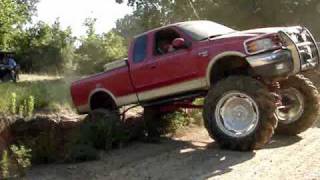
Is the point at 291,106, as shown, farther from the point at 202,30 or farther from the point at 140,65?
the point at 140,65

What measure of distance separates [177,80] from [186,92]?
0.90 feet

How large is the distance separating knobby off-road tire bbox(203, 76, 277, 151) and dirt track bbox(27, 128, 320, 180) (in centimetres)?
18

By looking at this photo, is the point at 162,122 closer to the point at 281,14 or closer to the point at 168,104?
the point at 168,104

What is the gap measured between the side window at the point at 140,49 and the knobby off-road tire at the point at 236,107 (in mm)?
2037

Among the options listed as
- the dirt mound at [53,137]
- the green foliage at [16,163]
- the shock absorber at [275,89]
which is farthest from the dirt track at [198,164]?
the shock absorber at [275,89]

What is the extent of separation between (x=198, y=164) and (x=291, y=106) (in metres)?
3.21

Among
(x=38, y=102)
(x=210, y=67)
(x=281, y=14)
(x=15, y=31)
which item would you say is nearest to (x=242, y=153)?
(x=210, y=67)

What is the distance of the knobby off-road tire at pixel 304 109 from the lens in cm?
1090

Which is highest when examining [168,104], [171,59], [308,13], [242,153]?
[308,13]

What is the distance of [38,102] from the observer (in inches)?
583

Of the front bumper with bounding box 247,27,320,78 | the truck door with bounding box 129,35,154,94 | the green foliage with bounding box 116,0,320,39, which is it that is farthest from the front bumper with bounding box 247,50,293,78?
the green foliage with bounding box 116,0,320,39

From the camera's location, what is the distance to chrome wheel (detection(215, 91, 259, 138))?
9.36m

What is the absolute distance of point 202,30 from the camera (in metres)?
10.7

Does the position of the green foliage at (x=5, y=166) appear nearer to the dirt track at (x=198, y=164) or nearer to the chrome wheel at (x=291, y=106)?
the dirt track at (x=198, y=164)
